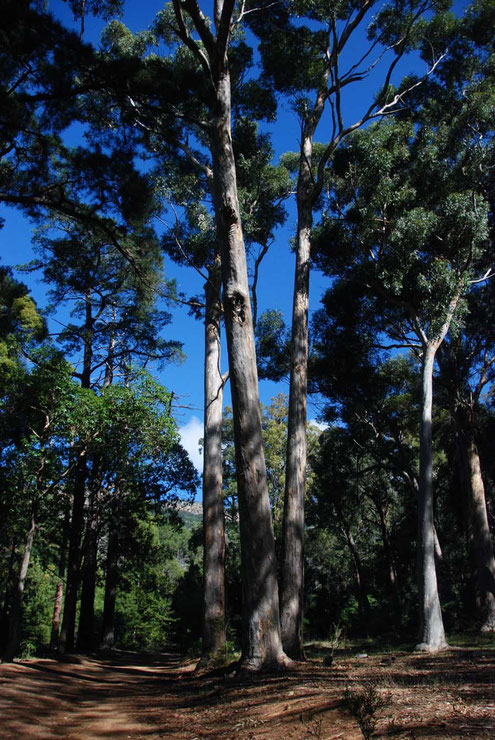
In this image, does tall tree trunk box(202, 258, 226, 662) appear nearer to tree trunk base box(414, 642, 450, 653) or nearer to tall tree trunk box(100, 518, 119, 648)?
tree trunk base box(414, 642, 450, 653)

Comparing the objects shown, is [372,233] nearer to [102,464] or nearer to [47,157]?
[47,157]

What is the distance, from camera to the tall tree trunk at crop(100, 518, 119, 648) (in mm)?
15594

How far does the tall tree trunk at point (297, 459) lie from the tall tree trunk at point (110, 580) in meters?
8.31

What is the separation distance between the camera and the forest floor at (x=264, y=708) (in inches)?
115

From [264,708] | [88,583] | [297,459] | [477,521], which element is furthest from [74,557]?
[264,708]

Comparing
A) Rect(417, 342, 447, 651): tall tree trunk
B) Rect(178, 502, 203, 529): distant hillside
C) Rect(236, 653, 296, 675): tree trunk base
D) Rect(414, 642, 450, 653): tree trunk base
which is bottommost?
Rect(414, 642, 450, 653): tree trunk base

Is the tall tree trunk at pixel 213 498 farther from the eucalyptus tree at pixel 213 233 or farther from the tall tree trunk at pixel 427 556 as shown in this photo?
the tall tree trunk at pixel 427 556

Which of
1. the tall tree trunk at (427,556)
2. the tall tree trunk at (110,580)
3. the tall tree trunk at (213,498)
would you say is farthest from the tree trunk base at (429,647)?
the tall tree trunk at (110,580)

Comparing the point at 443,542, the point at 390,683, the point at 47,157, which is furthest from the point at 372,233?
the point at 443,542

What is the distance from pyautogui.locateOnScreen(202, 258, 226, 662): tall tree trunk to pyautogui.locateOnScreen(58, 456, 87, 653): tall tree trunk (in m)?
4.47

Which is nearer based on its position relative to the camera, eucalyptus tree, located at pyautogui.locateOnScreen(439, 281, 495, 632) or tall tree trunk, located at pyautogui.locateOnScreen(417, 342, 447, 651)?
tall tree trunk, located at pyautogui.locateOnScreen(417, 342, 447, 651)

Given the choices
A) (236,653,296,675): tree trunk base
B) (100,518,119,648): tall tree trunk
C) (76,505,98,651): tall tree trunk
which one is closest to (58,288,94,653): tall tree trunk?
(76,505,98,651): tall tree trunk

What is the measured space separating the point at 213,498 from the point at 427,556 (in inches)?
172

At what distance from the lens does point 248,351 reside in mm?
6281
